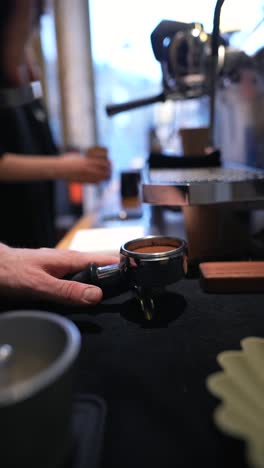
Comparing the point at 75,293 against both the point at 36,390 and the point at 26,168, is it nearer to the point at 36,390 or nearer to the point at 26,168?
the point at 36,390

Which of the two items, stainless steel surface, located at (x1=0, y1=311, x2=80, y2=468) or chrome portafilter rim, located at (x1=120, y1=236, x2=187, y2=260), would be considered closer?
stainless steel surface, located at (x1=0, y1=311, x2=80, y2=468)

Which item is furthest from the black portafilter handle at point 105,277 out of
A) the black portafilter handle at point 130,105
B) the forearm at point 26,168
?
the forearm at point 26,168

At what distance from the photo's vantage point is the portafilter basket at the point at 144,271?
1.73 feet

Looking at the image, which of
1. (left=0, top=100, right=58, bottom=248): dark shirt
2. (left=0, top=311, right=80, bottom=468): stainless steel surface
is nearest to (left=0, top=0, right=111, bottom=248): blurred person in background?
(left=0, top=100, right=58, bottom=248): dark shirt

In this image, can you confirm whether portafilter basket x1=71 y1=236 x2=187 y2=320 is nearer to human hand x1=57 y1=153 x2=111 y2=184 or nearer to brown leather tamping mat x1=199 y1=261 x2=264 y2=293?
brown leather tamping mat x1=199 y1=261 x2=264 y2=293

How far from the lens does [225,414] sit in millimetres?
330

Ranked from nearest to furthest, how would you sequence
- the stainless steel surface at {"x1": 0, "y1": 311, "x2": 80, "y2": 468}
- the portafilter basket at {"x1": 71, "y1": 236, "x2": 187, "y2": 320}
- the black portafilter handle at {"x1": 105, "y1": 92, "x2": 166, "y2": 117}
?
the stainless steel surface at {"x1": 0, "y1": 311, "x2": 80, "y2": 468} → the portafilter basket at {"x1": 71, "y1": 236, "x2": 187, "y2": 320} → the black portafilter handle at {"x1": 105, "y1": 92, "x2": 166, "y2": 117}

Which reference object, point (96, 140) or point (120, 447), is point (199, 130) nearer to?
point (120, 447)

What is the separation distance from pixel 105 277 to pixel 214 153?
0.61m

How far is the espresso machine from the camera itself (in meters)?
0.69

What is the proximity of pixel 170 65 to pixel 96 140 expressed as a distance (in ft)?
4.92

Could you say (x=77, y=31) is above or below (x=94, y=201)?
above

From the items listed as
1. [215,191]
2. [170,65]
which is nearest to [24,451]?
[215,191]

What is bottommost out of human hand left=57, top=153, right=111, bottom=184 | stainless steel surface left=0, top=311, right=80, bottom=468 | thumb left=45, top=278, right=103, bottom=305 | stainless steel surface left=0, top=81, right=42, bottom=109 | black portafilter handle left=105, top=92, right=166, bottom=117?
thumb left=45, top=278, right=103, bottom=305
